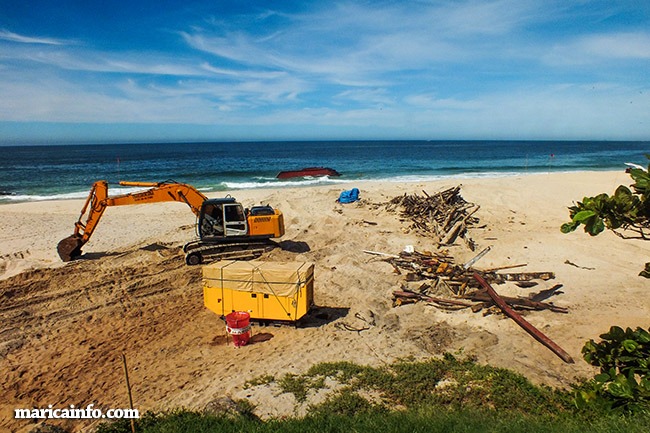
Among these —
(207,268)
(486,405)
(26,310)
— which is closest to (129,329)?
(207,268)

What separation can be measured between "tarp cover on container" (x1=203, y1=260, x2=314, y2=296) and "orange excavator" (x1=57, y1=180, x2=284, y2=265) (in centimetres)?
471

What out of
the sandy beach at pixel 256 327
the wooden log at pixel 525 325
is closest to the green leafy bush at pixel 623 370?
the sandy beach at pixel 256 327

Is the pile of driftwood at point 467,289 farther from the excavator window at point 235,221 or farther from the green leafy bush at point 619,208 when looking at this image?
the green leafy bush at point 619,208

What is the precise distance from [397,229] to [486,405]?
40.5 ft

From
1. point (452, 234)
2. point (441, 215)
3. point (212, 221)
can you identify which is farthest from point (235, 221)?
point (441, 215)

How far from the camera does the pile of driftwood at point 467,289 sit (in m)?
11.6

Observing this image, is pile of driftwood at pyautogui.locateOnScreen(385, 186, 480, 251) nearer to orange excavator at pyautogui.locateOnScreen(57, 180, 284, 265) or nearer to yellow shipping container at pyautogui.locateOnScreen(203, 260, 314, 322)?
orange excavator at pyautogui.locateOnScreen(57, 180, 284, 265)

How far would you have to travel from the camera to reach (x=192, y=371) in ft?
30.8

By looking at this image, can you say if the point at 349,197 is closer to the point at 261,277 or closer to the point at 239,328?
the point at 261,277

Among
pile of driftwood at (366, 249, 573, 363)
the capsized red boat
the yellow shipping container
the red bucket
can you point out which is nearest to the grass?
the red bucket

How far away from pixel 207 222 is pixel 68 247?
556cm

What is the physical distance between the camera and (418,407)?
24.3 feet

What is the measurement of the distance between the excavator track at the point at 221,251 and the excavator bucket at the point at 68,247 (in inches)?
167

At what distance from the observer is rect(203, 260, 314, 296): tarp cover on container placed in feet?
36.0
